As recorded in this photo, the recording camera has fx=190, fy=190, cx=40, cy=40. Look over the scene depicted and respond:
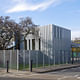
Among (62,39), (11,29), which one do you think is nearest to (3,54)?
(11,29)

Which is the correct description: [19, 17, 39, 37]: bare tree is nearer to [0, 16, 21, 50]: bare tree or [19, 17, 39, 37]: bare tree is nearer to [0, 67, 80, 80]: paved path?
[0, 16, 21, 50]: bare tree

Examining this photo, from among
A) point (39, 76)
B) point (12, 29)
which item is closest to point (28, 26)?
point (12, 29)

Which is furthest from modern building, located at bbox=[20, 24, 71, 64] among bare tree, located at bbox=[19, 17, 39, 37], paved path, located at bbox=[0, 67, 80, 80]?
paved path, located at bbox=[0, 67, 80, 80]

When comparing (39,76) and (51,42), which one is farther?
(51,42)

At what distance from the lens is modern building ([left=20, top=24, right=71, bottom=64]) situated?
3069 cm

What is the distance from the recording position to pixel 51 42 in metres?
31.9

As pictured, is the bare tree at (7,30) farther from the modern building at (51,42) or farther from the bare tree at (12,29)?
the modern building at (51,42)

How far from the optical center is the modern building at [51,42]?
101ft

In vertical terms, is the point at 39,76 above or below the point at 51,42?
below

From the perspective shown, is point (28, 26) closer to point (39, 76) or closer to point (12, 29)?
point (12, 29)

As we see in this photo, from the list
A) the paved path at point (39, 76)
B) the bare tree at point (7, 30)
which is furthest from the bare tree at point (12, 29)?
the paved path at point (39, 76)

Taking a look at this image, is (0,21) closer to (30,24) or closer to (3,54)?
(30,24)

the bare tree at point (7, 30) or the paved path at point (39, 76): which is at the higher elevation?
the bare tree at point (7, 30)

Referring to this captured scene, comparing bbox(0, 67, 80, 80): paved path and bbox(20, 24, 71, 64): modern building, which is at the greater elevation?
bbox(20, 24, 71, 64): modern building
